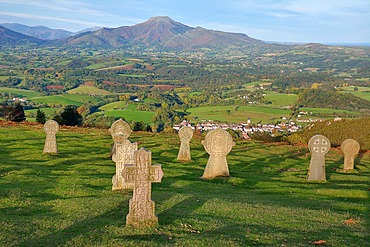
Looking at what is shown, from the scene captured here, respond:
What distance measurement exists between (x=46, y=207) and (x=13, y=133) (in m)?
19.0

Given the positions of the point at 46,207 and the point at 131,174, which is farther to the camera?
the point at 46,207

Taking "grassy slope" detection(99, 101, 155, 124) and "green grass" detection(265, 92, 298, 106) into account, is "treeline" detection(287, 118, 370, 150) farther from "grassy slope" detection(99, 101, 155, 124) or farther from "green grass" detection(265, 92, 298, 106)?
"green grass" detection(265, 92, 298, 106)

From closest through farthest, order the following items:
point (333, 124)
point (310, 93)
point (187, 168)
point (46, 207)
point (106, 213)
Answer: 1. point (106, 213)
2. point (46, 207)
3. point (187, 168)
4. point (333, 124)
5. point (310, 93)

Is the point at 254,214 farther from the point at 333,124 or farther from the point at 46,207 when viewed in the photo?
the point at 333,124

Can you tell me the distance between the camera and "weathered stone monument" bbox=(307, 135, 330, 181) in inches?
718

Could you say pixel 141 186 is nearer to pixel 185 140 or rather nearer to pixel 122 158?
pixel 122 158

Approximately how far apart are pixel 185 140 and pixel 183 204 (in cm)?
1071

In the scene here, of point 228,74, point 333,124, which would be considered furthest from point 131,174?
point 228,74

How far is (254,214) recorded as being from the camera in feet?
35.7

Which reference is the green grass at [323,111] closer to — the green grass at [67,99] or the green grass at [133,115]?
the green grass at [133,115]

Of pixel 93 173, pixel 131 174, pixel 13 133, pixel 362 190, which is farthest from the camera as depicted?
pixel 13 133

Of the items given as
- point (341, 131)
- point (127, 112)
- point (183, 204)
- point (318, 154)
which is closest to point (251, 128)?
point (341, 131)

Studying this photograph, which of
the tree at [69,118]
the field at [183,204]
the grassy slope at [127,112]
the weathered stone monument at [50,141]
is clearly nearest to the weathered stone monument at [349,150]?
the field at [183,204]

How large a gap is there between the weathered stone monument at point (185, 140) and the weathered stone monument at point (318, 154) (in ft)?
23.1
